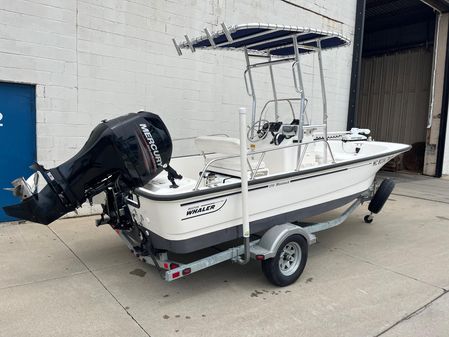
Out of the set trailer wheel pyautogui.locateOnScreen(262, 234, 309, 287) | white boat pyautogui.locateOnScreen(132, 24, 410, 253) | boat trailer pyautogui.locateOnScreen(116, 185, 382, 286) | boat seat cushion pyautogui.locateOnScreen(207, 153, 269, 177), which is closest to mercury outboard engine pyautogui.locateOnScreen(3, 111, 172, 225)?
white boat pyautogui.locateOnScreen(132, 24, 410, 253)

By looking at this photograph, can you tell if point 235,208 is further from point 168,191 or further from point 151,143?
point 151,143

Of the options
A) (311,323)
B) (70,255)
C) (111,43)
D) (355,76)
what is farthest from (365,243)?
(355,76)

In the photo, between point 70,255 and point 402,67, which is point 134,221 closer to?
point 70,255

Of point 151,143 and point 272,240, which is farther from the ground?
point 151,143

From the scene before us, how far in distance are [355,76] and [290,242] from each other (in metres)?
6.63

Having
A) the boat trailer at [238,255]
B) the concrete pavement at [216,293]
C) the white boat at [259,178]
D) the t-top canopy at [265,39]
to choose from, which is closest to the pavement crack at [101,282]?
the concrete pavement at [216,293]

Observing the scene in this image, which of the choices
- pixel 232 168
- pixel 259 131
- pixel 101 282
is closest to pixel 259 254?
pixel 232 168

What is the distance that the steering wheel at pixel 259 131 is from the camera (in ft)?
13.9

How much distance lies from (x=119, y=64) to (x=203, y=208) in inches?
130

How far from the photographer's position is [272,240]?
315 centimetres

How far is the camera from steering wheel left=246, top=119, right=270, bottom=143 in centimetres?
425

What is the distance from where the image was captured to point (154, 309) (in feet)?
9.49

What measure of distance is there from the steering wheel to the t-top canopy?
87cm

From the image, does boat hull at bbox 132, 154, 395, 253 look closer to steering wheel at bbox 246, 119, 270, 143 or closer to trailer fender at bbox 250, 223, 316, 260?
trailer fender at bbox 250, 223, 316, 260
